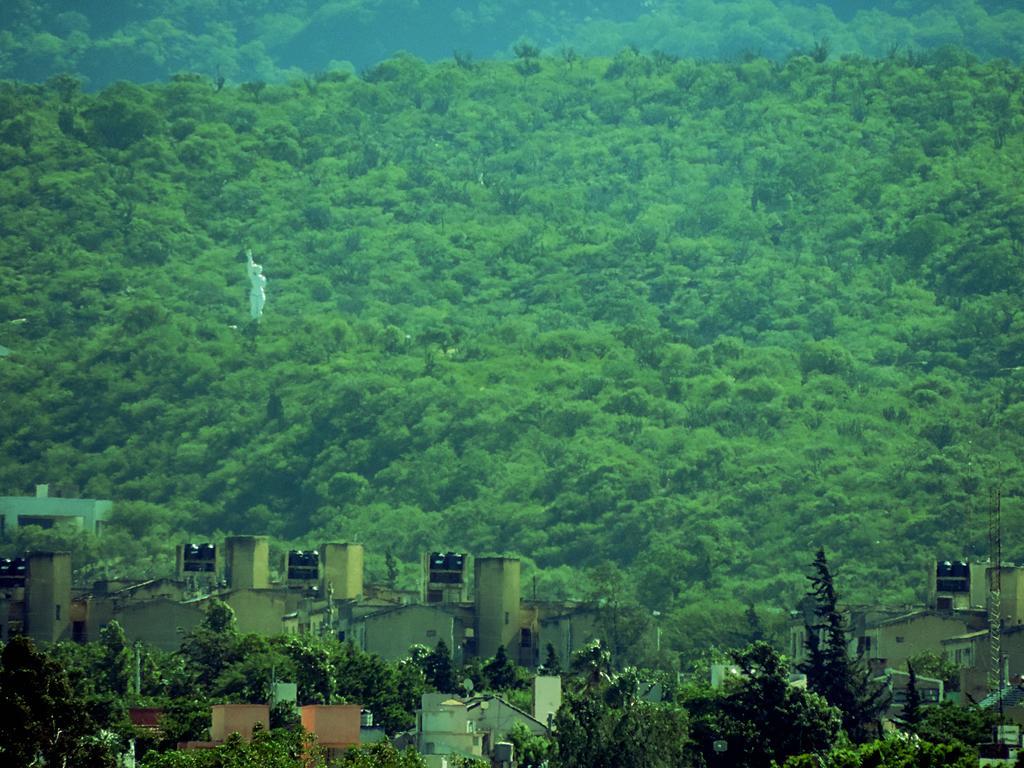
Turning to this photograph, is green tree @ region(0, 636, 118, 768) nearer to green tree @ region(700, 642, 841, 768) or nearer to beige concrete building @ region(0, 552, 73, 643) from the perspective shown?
green tree @ region(700, 642, 841, 768)

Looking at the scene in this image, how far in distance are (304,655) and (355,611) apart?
132 ft

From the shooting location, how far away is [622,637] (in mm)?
Result: 170750

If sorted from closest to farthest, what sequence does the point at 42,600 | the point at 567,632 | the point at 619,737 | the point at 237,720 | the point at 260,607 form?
the point at 237,720 < the point at 619,737 < the point at 260,607 < the point at 42,600 < the point at 567,632

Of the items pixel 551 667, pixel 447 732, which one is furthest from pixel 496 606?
pixel 447 732

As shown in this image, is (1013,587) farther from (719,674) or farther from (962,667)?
(719,674)

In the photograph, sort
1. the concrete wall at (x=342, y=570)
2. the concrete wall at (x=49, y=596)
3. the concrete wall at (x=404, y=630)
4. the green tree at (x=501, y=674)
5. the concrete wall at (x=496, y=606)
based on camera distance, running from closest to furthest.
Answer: the green tree at (x=501, y=674)
the concrete wall at (x=404, y=630)
the concrete wall at (x=496, y=606)
the concrete wall at (x=49, y=596)
the concrete wall at (x=342, y=570)

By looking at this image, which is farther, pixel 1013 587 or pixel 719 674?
pixel 1013 587

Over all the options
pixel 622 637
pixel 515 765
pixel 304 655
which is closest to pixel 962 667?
pixel 622 637

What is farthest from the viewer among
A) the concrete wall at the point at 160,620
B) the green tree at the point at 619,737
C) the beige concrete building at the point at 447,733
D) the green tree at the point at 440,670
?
the concrete wall at the point at 160,620

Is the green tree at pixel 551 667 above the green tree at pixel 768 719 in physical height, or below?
above

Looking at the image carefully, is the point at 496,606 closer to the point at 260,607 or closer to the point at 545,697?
the point at 260,607

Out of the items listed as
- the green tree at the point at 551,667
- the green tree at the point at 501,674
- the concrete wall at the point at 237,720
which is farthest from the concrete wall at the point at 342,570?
the concrete wall at the point at 237,720

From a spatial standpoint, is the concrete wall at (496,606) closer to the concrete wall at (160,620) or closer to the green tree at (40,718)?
the concrete wall at (160,620)

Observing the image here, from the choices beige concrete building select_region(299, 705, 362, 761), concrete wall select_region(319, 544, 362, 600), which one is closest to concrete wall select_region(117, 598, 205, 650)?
concrete wall select_region(319, 544, 362, 600)
